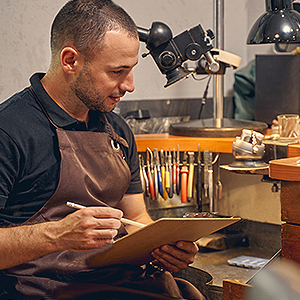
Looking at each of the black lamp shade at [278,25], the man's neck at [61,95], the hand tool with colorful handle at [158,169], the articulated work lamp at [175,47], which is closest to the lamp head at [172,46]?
the articulated work lamp at [175,47]

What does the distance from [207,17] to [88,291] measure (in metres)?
1.99

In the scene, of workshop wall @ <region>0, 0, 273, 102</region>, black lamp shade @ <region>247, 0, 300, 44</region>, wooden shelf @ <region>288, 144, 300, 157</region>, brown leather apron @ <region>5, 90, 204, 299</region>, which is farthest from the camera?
workshop wall @ <region>0, 0, 273, 102</region>

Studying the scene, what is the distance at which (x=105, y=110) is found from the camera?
133 centimetres

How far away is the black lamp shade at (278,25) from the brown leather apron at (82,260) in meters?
0.81

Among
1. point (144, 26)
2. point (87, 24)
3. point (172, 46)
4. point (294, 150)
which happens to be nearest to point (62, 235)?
point (87, 24)

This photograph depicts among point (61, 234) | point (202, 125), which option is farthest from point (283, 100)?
point (61, 234)

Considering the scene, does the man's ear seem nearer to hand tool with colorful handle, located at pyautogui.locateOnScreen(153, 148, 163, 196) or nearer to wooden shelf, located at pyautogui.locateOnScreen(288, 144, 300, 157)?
wooden shelf, located at pyautogui.locateOnScreen(288, 144, 300, 157)

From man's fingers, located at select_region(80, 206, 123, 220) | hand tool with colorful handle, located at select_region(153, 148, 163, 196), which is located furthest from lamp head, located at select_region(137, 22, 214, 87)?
man's fingers, located at select_region(80, 206, 123, 220)

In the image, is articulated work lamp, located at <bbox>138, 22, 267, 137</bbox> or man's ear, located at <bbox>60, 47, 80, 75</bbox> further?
articulated work lamp, located at <bbox>138, 22, 267, 137</bbox>

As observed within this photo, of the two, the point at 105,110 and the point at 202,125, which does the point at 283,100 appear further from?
the point at 105,110

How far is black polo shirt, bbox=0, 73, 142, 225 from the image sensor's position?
3.80 ft

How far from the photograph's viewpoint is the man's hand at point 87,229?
1.08m

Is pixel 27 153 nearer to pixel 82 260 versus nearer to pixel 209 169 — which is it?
pixel 82 260

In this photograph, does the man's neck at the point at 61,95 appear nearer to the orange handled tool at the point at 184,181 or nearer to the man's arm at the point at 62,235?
the man's arm at the point at 62,235
